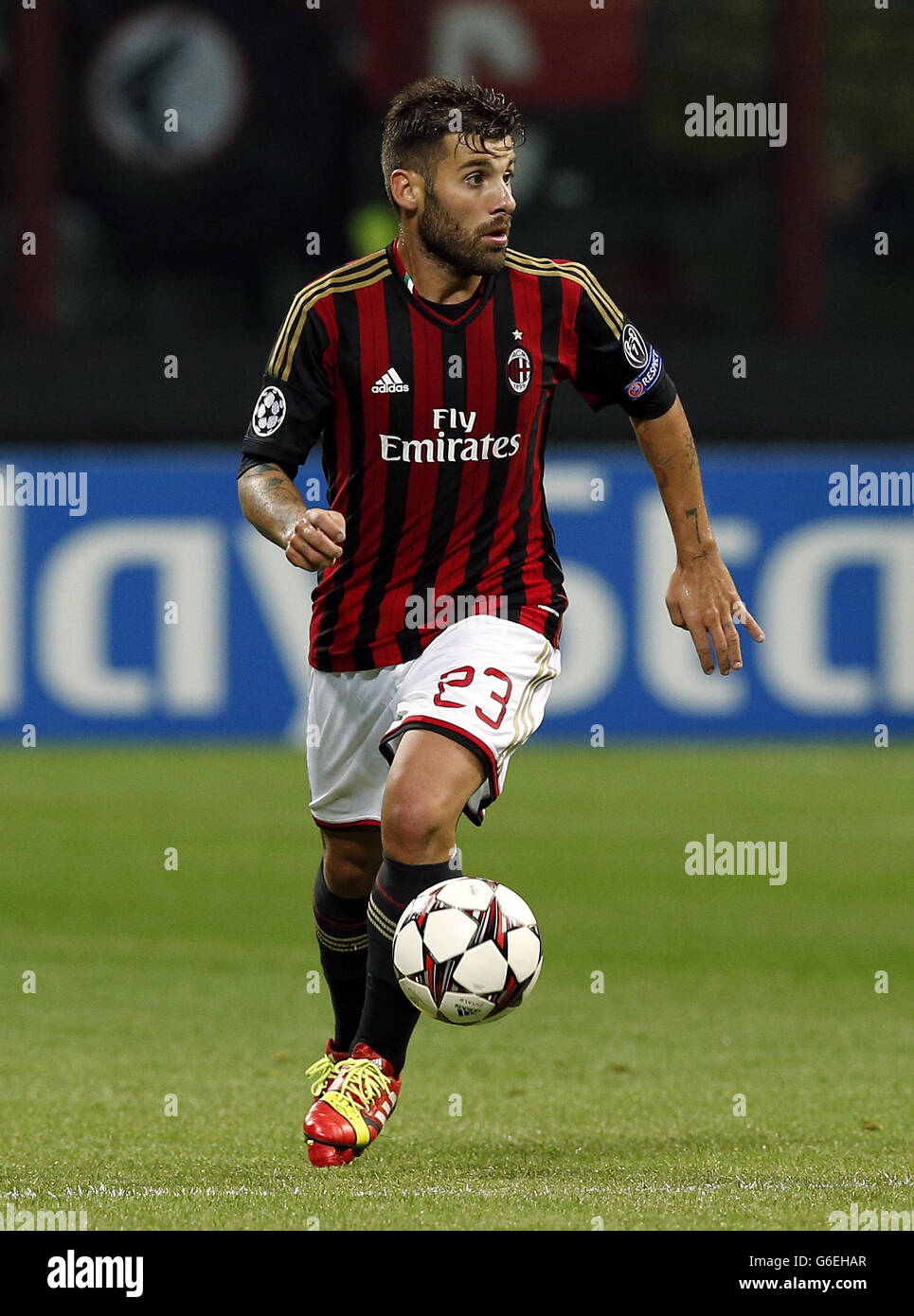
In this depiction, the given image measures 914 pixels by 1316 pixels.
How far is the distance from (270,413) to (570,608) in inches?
290

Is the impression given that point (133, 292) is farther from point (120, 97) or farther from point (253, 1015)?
point (253, 1015)

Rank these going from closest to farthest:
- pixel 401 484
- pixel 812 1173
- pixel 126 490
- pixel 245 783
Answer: pixel 812 1173 → pixel 401 484 → pixel 245 783 → pixel 126 490

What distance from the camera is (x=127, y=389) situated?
13.0 meters

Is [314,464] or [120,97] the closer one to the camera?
[314,464]

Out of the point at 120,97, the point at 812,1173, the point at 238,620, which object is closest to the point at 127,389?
the point at 238,620

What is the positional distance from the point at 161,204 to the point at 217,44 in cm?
114

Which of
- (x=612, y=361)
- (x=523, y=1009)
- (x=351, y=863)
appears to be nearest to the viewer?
(x=612, y=361)

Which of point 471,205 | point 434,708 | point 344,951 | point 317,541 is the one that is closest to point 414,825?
point 434,708

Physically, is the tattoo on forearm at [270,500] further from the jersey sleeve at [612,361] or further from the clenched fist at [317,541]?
the jersey sleeve at [612,361]

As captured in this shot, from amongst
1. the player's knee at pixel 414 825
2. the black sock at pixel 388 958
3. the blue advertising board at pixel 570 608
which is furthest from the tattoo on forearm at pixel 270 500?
the blue advertising board at pixel 570 608

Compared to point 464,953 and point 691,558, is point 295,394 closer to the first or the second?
point 691,558

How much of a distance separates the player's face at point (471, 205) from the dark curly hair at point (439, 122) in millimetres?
25

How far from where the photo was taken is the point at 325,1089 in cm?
475

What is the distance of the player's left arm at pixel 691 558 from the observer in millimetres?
4871
